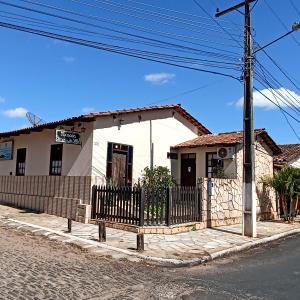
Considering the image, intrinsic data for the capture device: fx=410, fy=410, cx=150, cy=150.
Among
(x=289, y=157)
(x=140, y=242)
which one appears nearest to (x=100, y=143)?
(x=140, y=242)

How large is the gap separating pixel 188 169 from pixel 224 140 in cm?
258

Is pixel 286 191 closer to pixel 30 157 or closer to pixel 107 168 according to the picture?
pixel 107 168

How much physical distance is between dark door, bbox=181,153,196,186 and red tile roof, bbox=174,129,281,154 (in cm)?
70

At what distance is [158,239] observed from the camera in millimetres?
11812

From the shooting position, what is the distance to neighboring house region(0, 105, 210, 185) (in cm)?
Result: 1600

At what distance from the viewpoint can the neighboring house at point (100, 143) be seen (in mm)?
16000

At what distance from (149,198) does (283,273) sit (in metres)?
5.44

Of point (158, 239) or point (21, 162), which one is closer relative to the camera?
point (158, 239)

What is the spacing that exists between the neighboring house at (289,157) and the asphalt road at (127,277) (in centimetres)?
1438

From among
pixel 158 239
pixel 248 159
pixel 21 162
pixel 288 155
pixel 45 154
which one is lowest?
pixel 158 239

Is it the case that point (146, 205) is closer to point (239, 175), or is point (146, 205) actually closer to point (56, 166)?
point (56, 166)

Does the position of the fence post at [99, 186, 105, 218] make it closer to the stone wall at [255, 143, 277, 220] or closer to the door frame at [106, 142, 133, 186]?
the door frame at [106, 142, 133, 186]

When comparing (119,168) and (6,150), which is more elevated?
(6,150)

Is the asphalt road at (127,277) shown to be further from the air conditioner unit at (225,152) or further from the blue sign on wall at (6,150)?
the blue sign on wall at (6,150)
